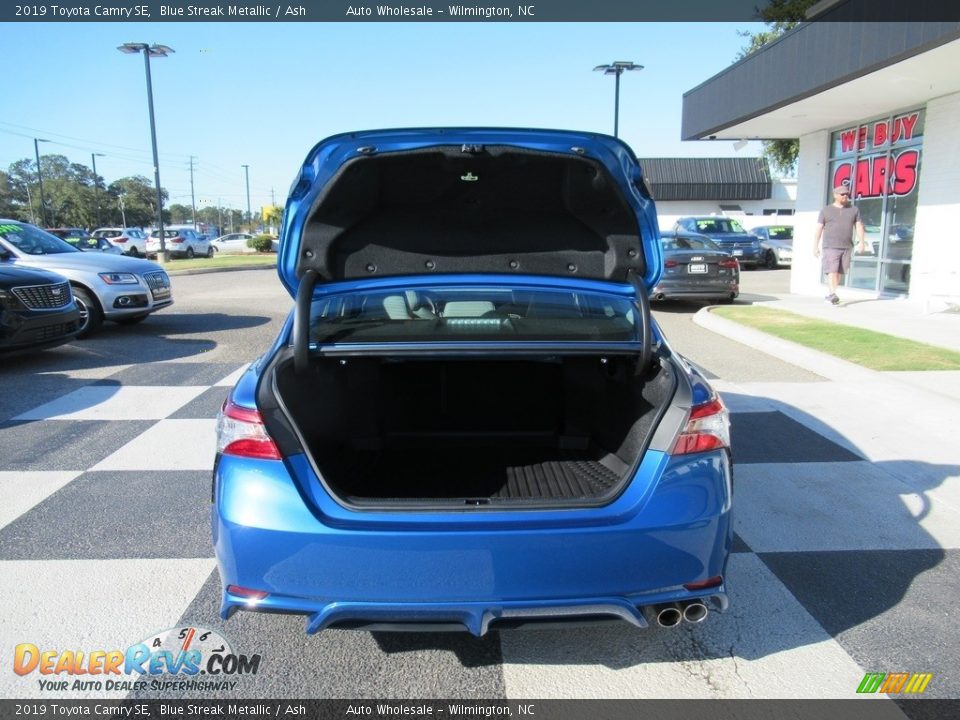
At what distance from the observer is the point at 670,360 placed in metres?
2.82

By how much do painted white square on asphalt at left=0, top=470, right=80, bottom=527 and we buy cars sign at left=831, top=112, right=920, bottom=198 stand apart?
13.4 meters

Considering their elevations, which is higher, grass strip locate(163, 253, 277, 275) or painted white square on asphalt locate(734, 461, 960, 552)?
grass strip locate(163, 253, 277, 275)

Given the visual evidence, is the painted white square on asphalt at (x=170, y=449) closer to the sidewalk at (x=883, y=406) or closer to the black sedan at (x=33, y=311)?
the black sedan at (x=33, y=311)

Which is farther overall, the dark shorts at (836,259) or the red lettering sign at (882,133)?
the red lettering sign at (882,133)

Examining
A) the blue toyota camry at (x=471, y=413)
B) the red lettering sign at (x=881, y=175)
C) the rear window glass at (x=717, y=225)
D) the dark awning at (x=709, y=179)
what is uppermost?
the dark awning at (x=709, y=179)

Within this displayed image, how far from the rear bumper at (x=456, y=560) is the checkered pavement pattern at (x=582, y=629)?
440 mm

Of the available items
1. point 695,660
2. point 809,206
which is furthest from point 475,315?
point 809,206

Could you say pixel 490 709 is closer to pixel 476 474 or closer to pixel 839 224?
pixel 476 474

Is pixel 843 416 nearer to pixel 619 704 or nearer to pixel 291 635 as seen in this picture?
pixel 619 704

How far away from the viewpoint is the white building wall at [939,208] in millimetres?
11133

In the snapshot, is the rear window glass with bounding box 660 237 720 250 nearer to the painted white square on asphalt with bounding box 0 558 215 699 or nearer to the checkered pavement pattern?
the checkered pavement pattern

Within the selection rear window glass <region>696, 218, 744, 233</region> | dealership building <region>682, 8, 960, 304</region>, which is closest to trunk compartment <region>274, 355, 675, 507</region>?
dealership building <region>682, 8, 960, 304</region>

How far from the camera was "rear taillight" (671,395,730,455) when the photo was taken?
7.78ft

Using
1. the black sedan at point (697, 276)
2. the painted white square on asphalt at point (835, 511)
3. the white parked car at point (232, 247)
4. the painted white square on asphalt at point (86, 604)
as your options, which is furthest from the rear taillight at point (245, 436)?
the white parked car at point (232, 247)
